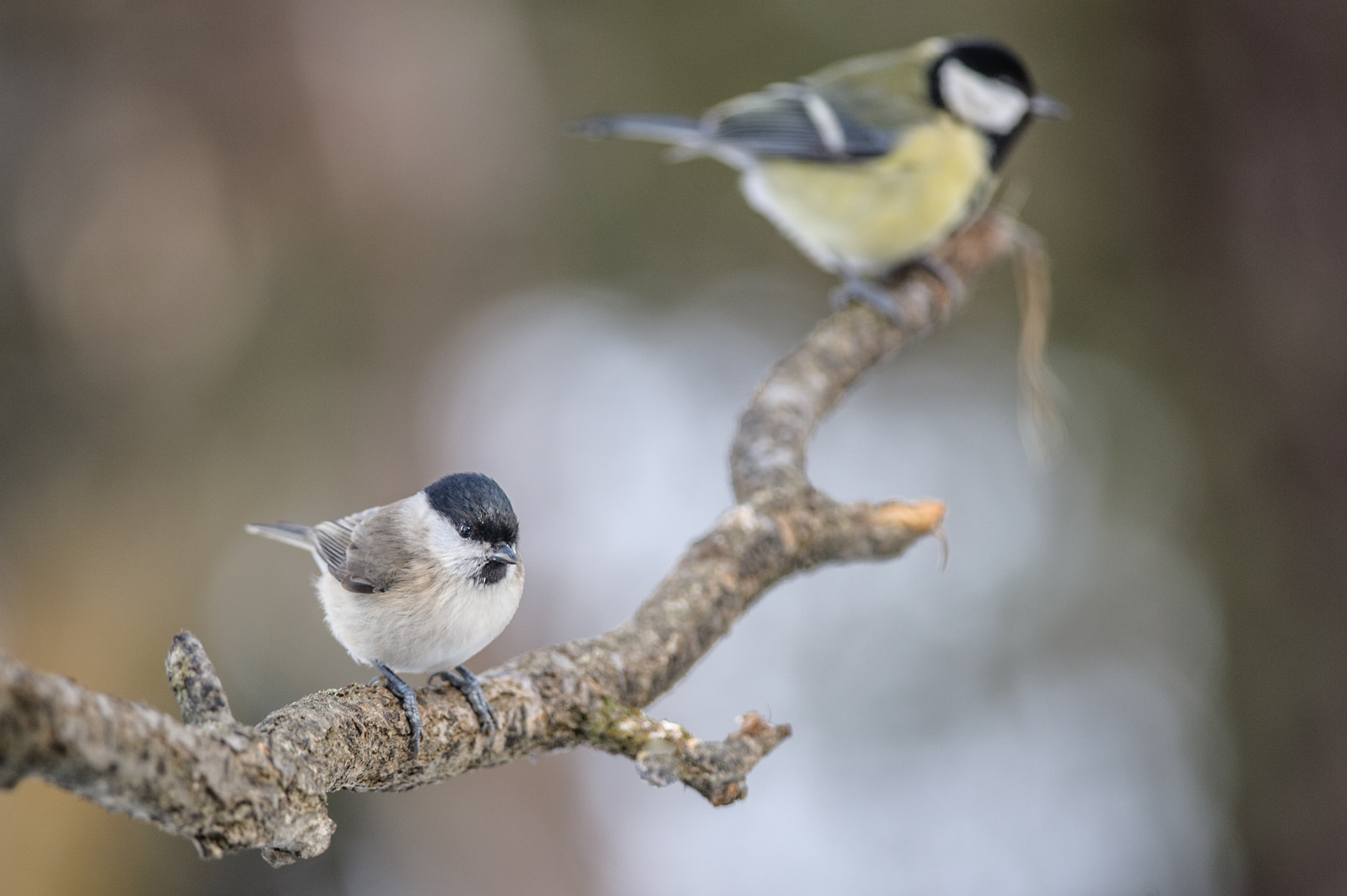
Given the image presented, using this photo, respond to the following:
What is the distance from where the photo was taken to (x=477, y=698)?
974 mm

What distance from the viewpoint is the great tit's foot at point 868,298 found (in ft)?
7.18

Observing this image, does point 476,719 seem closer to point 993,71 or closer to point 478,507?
point 478,507

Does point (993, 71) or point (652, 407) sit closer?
point (993, 71)

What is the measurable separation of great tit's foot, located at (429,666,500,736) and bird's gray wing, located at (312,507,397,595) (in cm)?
12

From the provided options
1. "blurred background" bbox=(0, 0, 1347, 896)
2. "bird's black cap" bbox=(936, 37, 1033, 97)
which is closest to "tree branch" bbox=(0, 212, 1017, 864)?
"bird's black cap" bbox=(936, 37, 1033, 97)

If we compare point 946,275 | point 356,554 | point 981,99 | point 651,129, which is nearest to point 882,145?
point 981,99

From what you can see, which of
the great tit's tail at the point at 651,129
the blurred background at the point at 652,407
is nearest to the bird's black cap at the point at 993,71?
the great tit's tail at the point at 651,129

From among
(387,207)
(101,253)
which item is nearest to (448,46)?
(387,207)

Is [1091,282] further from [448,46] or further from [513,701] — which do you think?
[513,701]

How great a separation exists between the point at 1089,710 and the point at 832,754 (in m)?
0.80

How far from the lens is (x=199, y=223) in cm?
251

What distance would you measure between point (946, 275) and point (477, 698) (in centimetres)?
178

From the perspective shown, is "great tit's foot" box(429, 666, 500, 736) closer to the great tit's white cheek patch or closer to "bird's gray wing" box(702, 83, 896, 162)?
"bird's gray wing" box(702, 83, 896, 162)

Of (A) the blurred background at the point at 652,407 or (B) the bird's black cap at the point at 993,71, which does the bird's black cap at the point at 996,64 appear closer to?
(B) the bird's black cap at the point at 993,71
